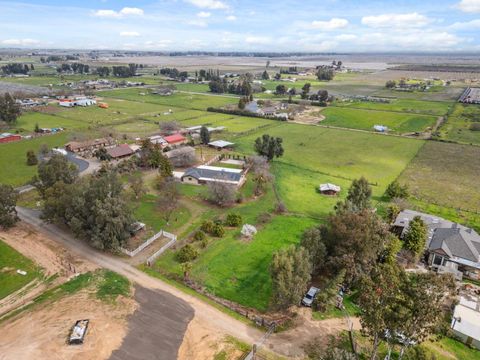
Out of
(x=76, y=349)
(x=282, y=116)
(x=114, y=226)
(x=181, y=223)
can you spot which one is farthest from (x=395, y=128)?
(x=76, y=349)

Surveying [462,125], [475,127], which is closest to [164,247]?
[475,127]

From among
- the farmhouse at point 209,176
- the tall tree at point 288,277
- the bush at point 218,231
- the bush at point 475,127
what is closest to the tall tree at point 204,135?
the farmhouse at point 209,176

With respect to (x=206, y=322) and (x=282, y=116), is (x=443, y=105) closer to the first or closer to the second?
(x=282, y=116)

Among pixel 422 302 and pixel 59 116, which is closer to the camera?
pixel 422 302

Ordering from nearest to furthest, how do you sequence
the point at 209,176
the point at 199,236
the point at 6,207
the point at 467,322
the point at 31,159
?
the point at 467,322
the point at 199,236
the point at 6,207
the point at 209,176
the point at 31,159

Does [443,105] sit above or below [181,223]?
above

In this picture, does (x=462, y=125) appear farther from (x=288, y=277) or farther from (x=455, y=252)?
(x=288, y=277)

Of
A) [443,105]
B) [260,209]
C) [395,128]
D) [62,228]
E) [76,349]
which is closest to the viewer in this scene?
[76,349]
